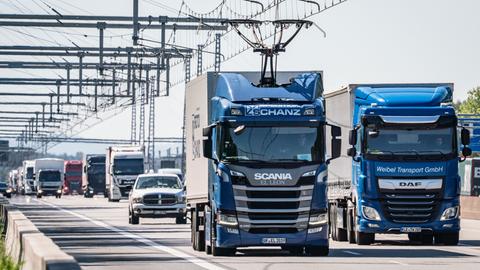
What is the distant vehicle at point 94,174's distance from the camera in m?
122

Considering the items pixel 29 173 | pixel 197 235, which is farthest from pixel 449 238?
Result: pixel 29 173

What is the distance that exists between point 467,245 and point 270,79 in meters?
8.11

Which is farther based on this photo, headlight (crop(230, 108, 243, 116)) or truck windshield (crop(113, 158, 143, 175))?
truck windshield (crop(113, 158, 143, 175))

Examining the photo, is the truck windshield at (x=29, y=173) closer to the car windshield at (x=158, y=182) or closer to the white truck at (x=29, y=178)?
the white truck at (x=29, y=178)

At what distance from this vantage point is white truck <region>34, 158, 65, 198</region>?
5079 inches

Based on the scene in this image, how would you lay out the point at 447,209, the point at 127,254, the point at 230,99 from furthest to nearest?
the point at 447,209
the point at 127,254
the point at 230,99

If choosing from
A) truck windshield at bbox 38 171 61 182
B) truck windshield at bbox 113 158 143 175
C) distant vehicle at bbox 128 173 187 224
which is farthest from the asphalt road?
truck windshield at bbox 38 171 61 182

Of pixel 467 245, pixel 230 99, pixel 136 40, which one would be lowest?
pixel 467 245

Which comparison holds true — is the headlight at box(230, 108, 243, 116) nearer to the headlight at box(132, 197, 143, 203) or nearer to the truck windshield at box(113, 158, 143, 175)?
the headlight at box(132, 197, 143, 203)

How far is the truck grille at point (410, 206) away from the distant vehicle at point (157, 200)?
1885cm

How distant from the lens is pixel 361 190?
32.7m

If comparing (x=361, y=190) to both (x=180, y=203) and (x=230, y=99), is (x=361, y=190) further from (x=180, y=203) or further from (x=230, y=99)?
(x=180, y=203)

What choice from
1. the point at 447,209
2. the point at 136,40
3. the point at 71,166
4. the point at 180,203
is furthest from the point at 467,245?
the point at 71,166

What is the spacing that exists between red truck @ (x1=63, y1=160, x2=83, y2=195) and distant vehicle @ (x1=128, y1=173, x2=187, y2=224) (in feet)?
300
